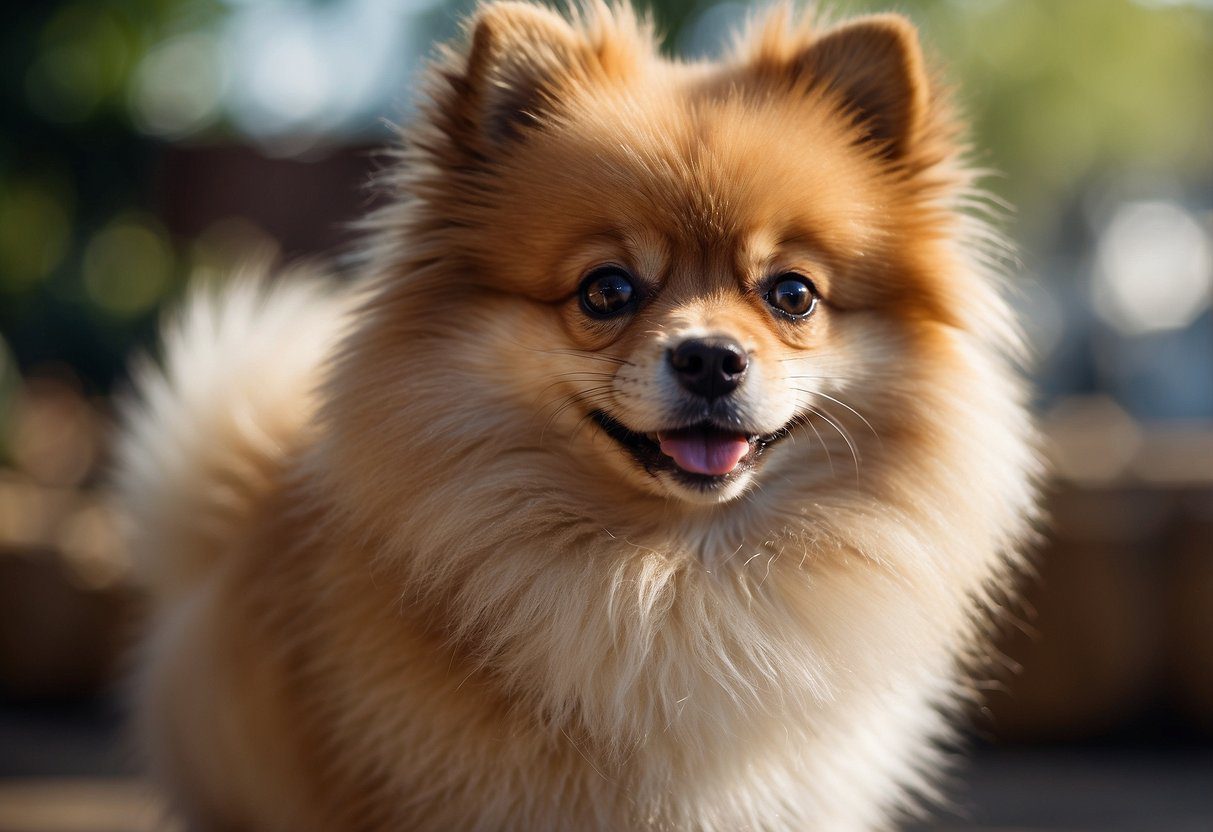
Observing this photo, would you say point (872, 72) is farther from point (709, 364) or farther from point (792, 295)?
point (709, 364)

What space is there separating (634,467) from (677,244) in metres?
0.46

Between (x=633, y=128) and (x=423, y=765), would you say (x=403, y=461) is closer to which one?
(x=423, y=765)

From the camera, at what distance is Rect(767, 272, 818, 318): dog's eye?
2229 millimetres

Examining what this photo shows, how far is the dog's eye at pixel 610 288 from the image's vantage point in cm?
216

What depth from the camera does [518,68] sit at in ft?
A: 7.64

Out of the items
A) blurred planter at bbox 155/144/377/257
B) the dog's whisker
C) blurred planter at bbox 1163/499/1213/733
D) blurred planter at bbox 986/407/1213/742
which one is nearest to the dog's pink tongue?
the dog's whisker

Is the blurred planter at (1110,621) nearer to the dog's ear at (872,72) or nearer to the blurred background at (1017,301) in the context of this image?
the blurred background at (1017,301)

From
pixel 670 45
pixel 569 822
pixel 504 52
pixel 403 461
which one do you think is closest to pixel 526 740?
pixel 569 822

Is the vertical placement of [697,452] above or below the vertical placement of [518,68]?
below

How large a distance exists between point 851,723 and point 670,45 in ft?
30.0

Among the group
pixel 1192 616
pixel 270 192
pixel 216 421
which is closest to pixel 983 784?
pixel 1192 616

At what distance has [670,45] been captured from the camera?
33.8 feet

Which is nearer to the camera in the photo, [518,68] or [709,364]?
[709,364]

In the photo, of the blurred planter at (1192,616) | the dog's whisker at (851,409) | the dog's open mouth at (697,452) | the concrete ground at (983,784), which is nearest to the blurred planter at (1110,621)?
the blurred planter at (1192,616)
